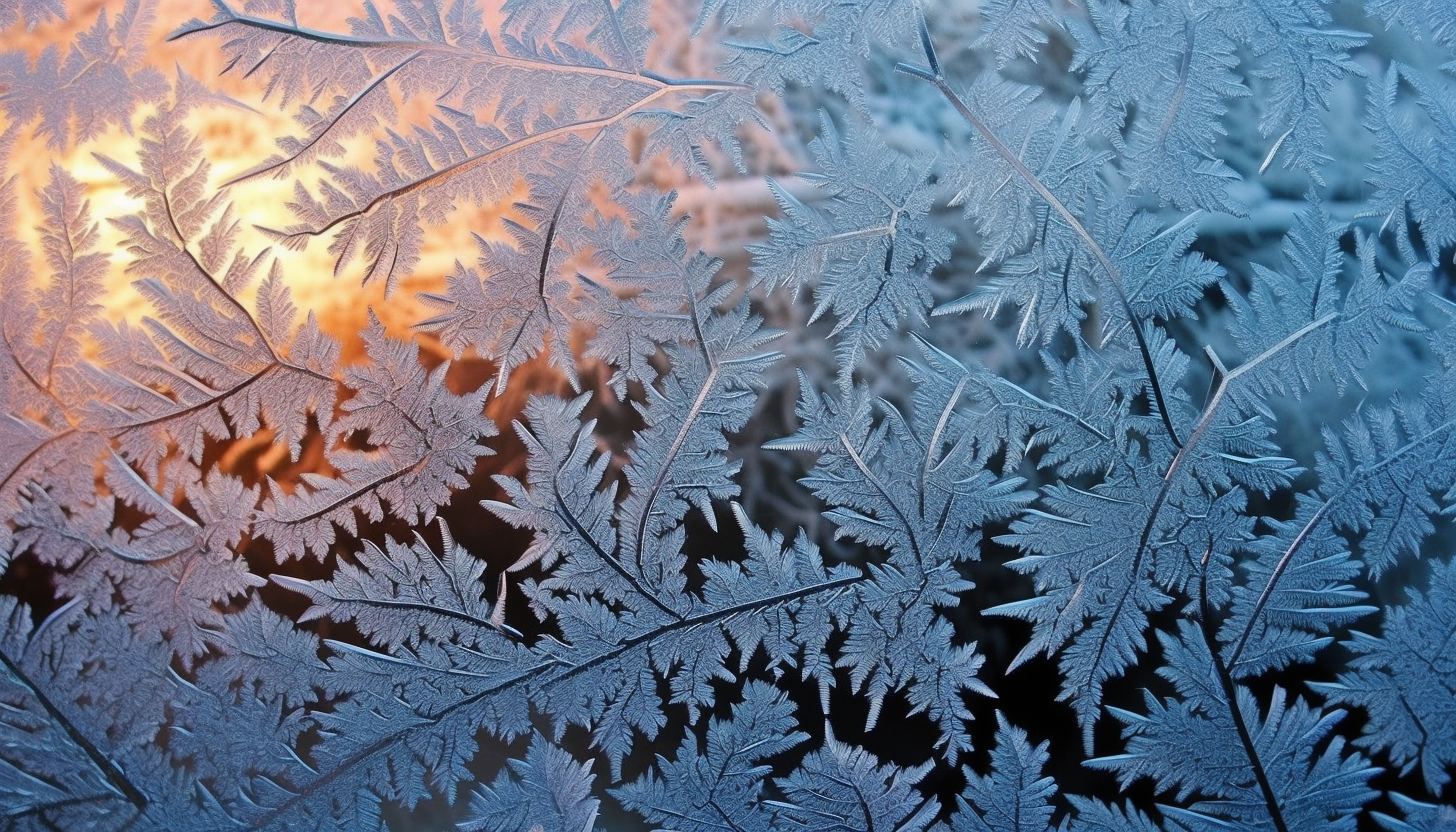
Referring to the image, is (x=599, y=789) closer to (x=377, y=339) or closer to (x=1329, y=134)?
(x=377, y=339)

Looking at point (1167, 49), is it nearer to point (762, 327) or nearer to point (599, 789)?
point (762, 327)

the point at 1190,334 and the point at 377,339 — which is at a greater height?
the point at 377,339

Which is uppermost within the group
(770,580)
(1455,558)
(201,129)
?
(201,129)

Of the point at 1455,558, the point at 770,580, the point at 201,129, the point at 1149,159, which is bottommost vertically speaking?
the point at 1455,558

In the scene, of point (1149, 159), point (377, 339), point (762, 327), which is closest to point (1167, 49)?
point (1149, 159)

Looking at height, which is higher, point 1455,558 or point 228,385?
point 228,385

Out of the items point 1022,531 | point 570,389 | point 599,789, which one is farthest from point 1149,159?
point 599,789
